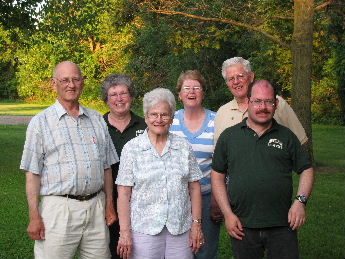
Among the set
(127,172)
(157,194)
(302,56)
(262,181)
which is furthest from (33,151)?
(302,56)

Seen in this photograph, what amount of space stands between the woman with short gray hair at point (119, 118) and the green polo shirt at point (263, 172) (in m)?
0.98

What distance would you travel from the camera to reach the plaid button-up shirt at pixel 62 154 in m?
4.15

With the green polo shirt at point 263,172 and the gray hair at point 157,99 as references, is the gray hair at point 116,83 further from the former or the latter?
the green polo shirt at point 263,172

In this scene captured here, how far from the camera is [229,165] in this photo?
413 centimetres

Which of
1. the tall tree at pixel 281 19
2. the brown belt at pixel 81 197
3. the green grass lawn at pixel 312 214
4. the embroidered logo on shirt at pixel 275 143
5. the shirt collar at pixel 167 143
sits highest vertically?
the tall tree at pixel 281 19

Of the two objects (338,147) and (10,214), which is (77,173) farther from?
(338,147)

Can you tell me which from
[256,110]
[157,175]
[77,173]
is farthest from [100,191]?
[256,110]

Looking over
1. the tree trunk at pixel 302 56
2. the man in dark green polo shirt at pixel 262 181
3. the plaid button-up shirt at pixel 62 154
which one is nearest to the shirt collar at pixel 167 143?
the man in dark green polo shirt at pixel 262 181

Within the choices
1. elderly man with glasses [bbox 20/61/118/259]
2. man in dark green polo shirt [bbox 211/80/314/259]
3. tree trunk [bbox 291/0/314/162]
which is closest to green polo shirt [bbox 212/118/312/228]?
man in dark green polo shirt [bbox 211/80/314/259]

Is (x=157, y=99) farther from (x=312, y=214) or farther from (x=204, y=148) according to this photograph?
(x=312, y=214)

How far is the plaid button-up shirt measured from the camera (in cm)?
415

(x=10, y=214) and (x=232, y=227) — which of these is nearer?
(x=232, y=227)

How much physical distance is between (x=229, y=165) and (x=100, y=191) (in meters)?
1.02

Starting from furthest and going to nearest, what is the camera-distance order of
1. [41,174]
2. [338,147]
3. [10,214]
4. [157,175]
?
[338,147] < [10,214] < [41,174] < [157,175]
